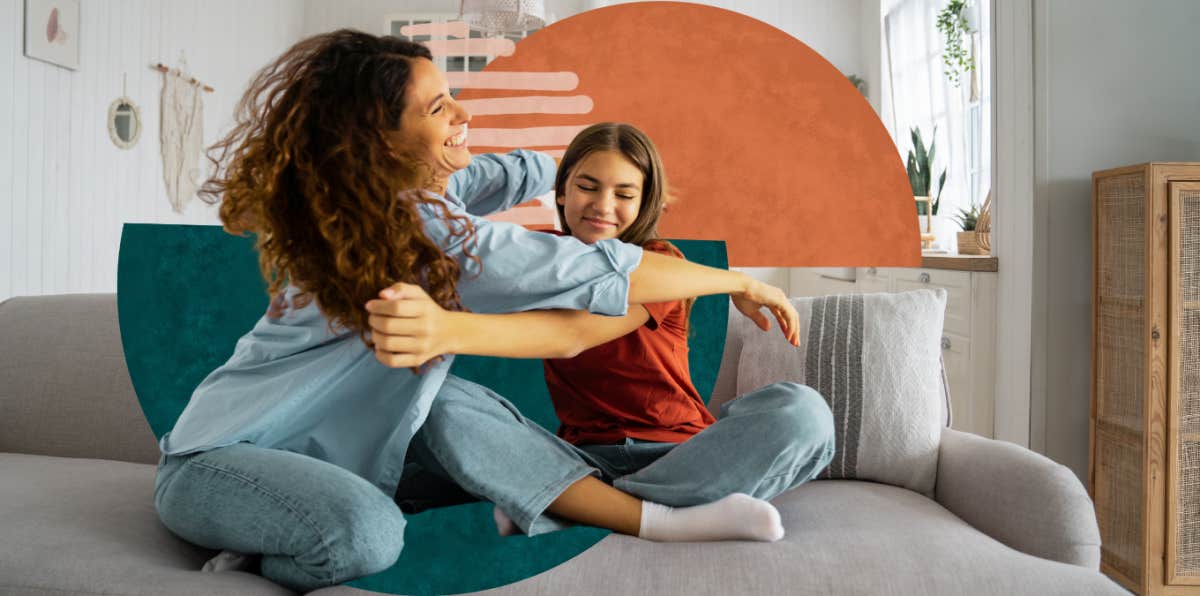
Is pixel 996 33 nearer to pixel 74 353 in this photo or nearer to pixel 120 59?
pixel 74 353

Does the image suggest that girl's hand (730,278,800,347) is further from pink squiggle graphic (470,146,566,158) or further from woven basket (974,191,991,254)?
woven basket (974,191,991,254)

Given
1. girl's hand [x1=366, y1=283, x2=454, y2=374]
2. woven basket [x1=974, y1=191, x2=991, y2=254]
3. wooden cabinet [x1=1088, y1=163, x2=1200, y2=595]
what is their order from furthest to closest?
woven basket [x1=974, y1=191, x2=991, y2=254]
wooden cabinet [x1=1088, y1=163, x2=1200, y2=595]
girl's hand [x1=366, y1=283, x2=454, y2=374]

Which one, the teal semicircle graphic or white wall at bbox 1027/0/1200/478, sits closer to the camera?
the teal semicircle graphic

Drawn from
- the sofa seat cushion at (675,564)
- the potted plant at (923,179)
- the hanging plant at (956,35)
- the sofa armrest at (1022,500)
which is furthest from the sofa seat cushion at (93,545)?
the hanging plant at (956,35)

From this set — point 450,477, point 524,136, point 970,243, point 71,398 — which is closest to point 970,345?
point 970,243

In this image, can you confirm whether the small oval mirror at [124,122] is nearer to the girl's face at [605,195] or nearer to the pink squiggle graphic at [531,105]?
the pink squiggle graphic at [531,105]

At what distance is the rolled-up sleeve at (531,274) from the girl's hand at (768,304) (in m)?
0.18

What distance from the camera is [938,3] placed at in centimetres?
379

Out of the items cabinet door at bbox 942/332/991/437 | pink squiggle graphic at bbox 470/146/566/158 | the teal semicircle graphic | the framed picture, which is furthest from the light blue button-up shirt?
the framed picture

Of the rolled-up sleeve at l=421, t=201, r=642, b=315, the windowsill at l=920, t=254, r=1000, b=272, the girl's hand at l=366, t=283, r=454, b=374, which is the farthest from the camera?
the windowsill at l=920, t=254, r=1000, b=272

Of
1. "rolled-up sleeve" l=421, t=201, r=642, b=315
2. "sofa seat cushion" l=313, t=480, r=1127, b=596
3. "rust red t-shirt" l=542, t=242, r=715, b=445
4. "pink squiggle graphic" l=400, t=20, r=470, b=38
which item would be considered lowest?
"sofa seat cushion" l=313, t=480, r=1127, b=596

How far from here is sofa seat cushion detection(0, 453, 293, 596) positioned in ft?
3.54

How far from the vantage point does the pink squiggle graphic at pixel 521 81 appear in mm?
1640

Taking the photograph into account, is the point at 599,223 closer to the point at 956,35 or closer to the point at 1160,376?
the point at 1160,376
